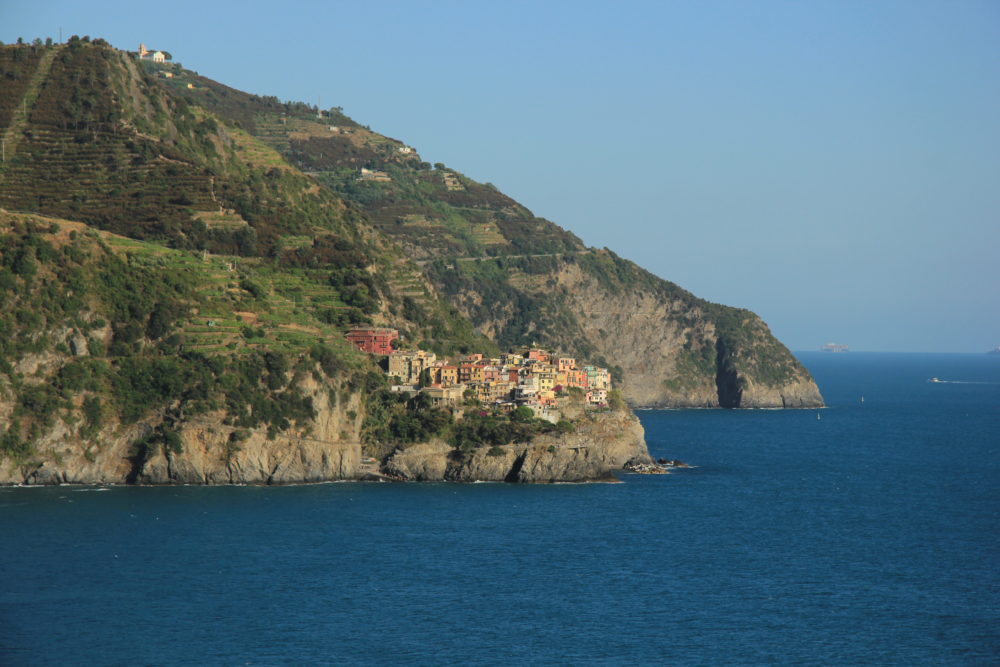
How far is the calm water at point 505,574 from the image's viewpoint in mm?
62281

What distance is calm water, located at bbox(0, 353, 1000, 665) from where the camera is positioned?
6228cm

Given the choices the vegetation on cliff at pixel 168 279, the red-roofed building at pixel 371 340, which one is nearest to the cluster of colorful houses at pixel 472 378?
the red-roofed building at pixel 371 340

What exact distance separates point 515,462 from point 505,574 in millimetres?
30310

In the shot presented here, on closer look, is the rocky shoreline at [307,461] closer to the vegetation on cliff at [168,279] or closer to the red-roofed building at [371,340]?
the vegetation on cliff at [168,279]

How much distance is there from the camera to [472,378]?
388ft

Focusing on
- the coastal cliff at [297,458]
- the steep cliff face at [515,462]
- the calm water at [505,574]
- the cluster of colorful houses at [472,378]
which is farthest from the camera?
the cluster of colorful houses at [472,378]

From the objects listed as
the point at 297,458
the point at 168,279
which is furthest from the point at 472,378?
the point at 168,279

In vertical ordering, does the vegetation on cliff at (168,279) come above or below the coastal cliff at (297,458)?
above

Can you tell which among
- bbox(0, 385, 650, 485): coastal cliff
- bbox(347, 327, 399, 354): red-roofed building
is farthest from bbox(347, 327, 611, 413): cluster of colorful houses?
bbox(0, 385, 650, 485): coastal cliff

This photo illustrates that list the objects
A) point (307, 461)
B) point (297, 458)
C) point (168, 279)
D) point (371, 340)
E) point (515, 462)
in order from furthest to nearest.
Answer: point (371, 340) → point (168, 279) → point (515, 462) → point (307, 461) → point (297, 458)

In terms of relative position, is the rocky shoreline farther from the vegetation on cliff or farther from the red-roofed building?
the red-roofed building

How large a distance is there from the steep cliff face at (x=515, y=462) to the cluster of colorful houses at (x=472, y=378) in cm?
526

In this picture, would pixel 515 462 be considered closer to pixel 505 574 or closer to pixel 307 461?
pixel 307 461

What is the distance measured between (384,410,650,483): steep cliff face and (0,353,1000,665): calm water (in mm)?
2192
